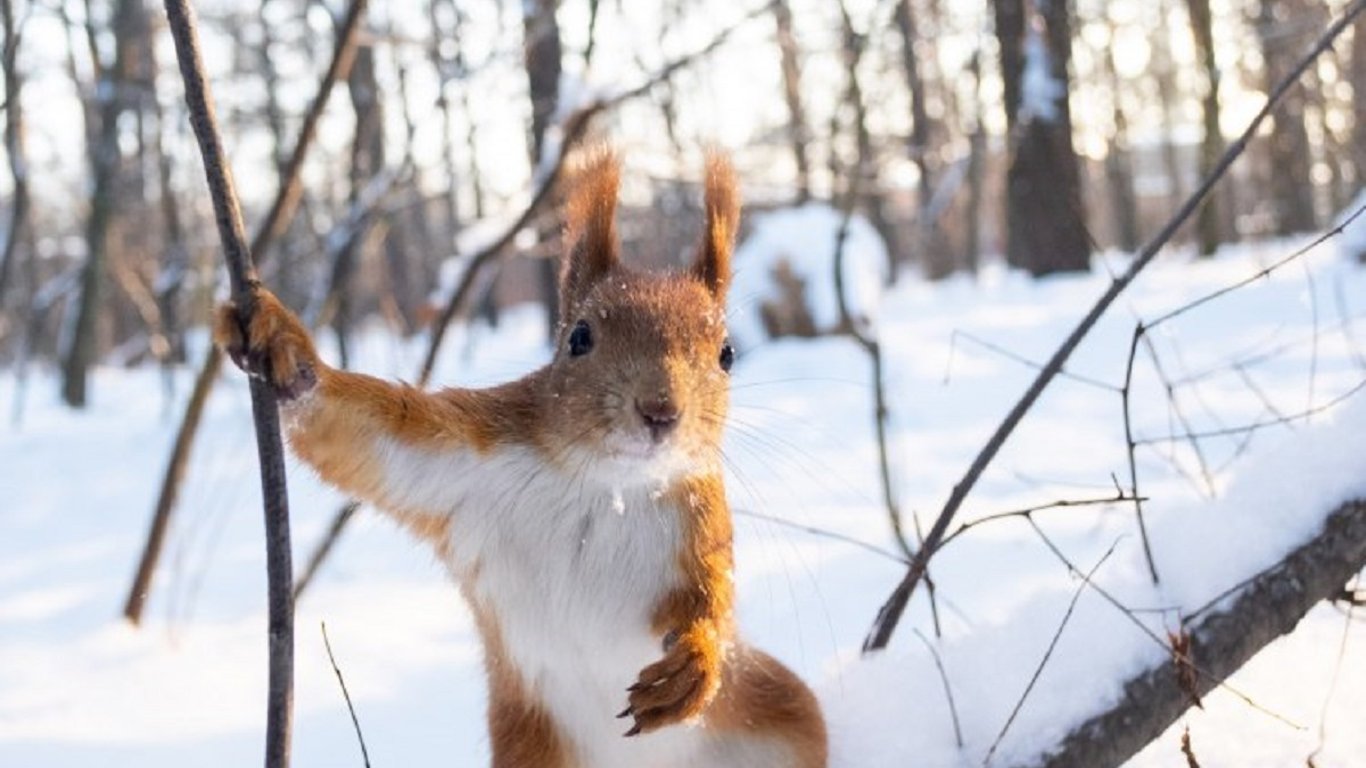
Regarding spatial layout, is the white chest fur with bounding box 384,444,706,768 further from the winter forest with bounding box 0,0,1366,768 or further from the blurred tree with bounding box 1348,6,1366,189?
the blurred tree with bounding box 1348,6,1366,189

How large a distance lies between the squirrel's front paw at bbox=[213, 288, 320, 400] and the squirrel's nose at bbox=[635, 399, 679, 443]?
1.10ft

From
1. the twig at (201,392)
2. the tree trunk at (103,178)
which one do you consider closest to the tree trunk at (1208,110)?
the twig at (201,392)

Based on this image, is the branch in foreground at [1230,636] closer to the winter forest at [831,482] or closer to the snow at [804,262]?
the winter forest at [831,482]

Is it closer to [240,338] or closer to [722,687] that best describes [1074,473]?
[722,687]

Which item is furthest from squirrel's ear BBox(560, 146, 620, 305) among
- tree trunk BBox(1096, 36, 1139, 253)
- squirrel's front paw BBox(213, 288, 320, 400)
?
tree trunk BBox(1096, 36, 1139, 253)

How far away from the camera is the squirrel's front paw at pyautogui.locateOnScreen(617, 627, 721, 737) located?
1125 mm

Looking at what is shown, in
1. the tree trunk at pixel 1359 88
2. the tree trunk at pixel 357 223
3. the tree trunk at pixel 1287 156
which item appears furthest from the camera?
the tree trunk at pixel 1287 156

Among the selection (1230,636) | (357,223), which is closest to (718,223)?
(1230,636)

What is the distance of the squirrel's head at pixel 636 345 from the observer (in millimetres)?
1222

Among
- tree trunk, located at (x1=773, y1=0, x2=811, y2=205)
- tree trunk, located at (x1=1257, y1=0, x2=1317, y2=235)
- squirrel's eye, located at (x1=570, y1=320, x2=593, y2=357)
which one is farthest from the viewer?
tree trunk, located at (x1=1257, y1=0, x2=1317, y2=235)

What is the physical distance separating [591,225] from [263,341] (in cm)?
54

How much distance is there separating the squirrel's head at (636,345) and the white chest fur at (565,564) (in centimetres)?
7

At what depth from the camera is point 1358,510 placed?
1.37 metres

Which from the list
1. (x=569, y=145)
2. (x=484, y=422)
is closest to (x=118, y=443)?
(x=569, y=145)
